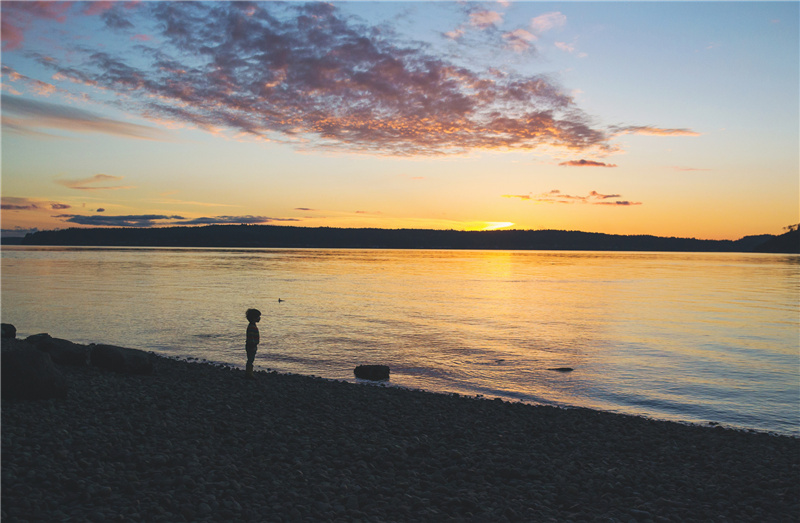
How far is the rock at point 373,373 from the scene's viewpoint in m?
19.5

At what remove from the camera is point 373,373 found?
64.0 feet

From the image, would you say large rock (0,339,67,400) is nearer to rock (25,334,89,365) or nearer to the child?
rock (25,334,89,365)

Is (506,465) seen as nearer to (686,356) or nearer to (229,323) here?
(686,356)

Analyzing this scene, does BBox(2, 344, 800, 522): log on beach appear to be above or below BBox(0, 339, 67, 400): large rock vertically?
below

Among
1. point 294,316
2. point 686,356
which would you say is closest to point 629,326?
point 686,356

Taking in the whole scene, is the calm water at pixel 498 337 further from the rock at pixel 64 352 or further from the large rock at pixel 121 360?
the rock at pixel 64 352

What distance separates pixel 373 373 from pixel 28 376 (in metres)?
11.2

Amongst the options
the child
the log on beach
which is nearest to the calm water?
the child

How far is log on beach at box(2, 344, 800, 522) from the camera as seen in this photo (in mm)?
7496

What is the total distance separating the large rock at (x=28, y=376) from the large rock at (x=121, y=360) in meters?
3.75

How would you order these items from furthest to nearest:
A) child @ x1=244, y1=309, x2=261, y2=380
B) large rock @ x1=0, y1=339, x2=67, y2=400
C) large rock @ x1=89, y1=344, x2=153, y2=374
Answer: child @ x1=244, y1=309, x2=261, y2=380 < large rock @ x1=89, y1=344, x2=153, y2=374 < large rock @ x1=0, y1=339, x2=67, y2=400

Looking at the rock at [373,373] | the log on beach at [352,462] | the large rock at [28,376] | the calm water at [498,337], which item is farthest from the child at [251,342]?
the large rock at [28,376]

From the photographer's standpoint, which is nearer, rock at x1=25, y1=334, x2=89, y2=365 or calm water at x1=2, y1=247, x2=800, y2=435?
rock at x1=25, y1=334, x2=89, y2=365

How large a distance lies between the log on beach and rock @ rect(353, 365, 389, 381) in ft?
16.5
